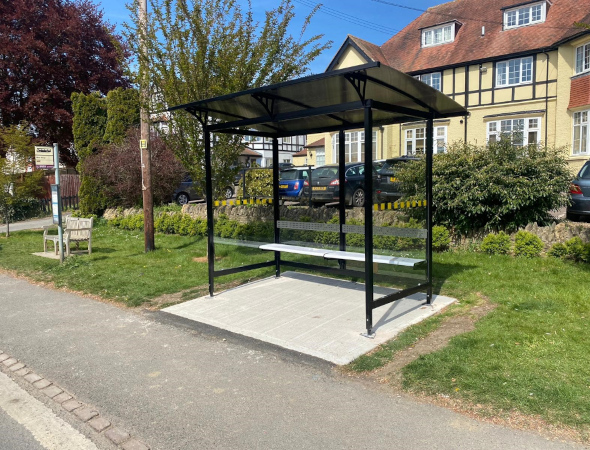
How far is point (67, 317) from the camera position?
6340 millimetres

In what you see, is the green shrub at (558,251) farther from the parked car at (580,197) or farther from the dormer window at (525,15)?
the dormer window at (525,15)

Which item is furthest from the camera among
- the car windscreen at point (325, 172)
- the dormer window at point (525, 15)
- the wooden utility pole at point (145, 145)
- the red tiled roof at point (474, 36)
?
the dormer window at point (525, 15)

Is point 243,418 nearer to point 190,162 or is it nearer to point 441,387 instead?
point 441,387

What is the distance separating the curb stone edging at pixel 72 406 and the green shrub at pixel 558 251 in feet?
24.0

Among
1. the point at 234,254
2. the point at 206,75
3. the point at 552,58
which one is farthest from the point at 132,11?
the point at 552,58

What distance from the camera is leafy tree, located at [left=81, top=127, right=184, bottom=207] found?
16781 millimetres

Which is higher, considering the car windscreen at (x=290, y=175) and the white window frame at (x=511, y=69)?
the white window frame at (x=511, y=69)

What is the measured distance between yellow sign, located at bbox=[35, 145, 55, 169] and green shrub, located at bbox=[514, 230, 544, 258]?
31.1 feet

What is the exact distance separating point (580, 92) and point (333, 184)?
14.0m

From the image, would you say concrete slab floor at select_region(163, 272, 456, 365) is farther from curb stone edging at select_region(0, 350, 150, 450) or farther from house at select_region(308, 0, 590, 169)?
house at select_region(308, 0, 590, 169)

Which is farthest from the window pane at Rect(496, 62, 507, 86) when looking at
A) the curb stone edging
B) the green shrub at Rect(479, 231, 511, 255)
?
the curb stone edging

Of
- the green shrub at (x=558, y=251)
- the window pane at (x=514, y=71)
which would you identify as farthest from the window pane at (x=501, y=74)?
the green shrub at (x=558, y=251)

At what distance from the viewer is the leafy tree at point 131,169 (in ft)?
55.1

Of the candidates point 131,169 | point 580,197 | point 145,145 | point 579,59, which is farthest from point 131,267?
point 579,59
